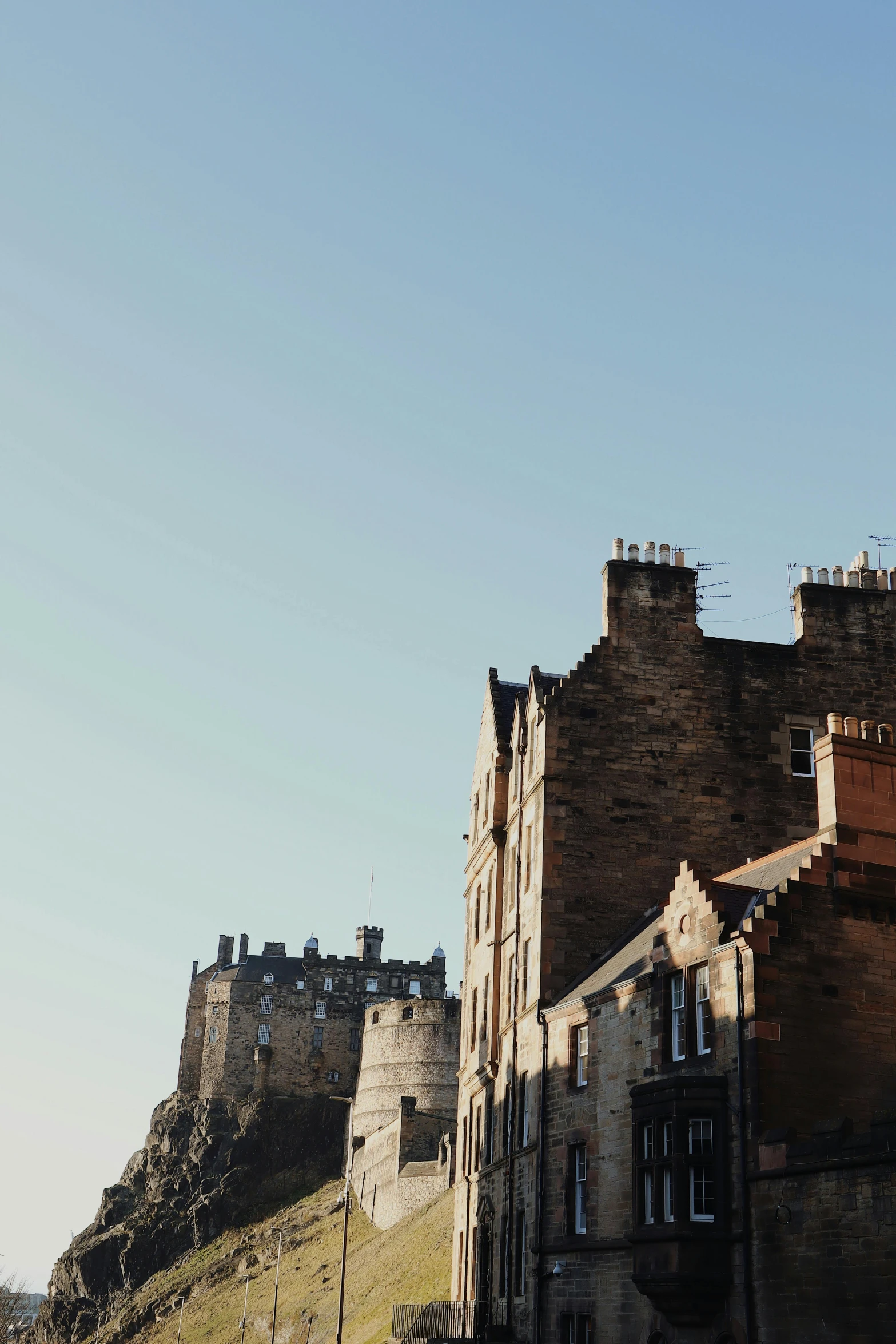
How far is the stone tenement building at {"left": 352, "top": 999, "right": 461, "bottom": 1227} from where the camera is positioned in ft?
234

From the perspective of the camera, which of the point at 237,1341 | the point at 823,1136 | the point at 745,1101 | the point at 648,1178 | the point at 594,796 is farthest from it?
the point at 237,1341

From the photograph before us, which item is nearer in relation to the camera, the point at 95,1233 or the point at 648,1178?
the point at 648,1178

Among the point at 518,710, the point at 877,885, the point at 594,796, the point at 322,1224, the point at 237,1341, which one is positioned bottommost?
the point at 237,1341

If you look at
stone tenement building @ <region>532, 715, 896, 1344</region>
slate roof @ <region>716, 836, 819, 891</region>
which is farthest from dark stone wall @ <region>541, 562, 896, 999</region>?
stone tenement building @ <region>532, 715, 896, 1344</region>

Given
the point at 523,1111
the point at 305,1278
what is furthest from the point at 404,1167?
the point at 523,1111

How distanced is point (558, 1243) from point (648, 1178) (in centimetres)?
521

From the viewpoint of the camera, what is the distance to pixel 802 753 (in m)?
38.9

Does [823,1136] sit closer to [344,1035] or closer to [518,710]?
[518,710]

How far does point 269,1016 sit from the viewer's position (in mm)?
104188

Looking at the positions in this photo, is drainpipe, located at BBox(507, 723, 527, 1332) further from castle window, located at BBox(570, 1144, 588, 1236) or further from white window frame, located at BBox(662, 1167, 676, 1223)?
white window frame, located at BBox(662, 1167, 676, 1223)

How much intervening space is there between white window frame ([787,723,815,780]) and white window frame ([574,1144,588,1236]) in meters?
12.9

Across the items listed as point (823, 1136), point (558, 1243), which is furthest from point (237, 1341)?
point (823, 1136)

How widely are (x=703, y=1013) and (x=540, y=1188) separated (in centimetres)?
781

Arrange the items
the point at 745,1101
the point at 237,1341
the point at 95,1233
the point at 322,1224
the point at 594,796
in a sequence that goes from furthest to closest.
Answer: the point at 95,1233 < the point at 322,1224 < the point at 237,1341 < the point at 594,796 < the point at 745,1101
